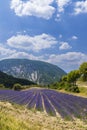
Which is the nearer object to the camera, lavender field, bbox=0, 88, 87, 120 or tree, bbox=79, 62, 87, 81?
lavender field, bbox=0, 88, 87, 120

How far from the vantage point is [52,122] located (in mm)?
22125

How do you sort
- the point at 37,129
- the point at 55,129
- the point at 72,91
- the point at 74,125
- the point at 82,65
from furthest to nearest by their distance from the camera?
the point at 82,65
the point at 72,91
the point at 74,125
the point at 55,129
the point at 37,129

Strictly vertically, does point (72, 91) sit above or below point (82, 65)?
below

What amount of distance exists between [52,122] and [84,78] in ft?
339

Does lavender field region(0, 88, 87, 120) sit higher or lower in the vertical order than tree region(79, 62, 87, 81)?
lower

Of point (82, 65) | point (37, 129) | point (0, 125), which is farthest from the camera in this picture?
point (82, 65)

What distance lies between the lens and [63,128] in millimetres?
19875

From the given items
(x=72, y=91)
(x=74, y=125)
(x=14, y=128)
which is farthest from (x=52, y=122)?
(x=72, y=91)

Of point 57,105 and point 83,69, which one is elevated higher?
point 83,69

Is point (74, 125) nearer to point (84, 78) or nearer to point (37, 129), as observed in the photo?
point (37, 129)

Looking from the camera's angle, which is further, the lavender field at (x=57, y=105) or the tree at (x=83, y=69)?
the tree at (x=83, y=69)

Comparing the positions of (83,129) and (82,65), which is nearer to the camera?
(83,129)

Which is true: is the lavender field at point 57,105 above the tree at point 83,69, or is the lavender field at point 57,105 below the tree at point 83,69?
below

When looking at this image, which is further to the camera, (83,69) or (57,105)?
(83,69)
